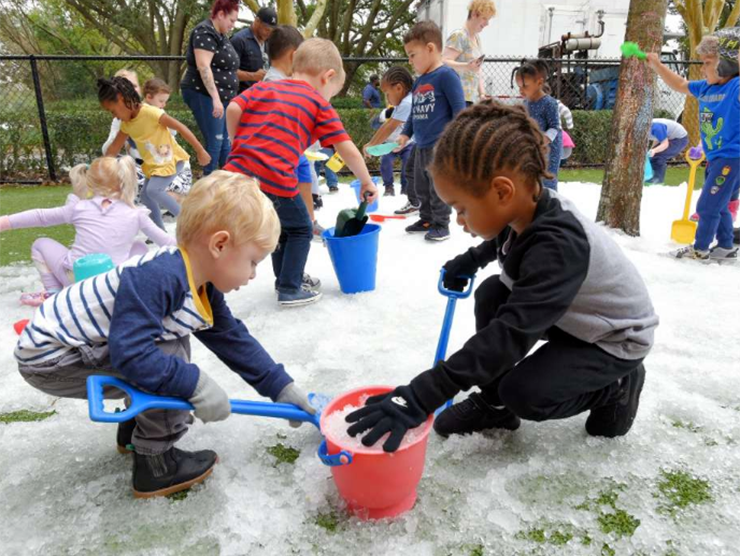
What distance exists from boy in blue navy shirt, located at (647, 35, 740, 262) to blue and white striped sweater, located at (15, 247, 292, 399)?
9.11ft

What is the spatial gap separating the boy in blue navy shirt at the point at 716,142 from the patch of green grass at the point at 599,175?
3093 millimetres

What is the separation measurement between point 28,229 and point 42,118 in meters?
3.13

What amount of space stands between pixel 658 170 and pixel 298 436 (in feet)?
19.1

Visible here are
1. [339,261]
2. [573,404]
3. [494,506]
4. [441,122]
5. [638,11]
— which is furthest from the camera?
[441,122]

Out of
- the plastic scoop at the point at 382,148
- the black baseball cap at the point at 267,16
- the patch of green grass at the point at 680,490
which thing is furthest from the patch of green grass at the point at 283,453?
the black baseball cap at the point at 267,16

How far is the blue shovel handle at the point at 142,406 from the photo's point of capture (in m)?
1.11

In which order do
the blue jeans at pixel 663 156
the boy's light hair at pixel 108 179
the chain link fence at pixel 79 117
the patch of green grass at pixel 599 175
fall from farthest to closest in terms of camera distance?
1. the chain link fence at pixel 79 117
2. the patch of green grass at pixel 599 175
3. the blue jeans at pixel 663 156
4. the boy's light hair at pixel 108 179

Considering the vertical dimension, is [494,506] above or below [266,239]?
below

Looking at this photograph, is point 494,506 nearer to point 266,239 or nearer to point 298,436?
point 298,436

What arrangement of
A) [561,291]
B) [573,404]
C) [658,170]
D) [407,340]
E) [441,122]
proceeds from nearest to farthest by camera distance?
1. [561,291]
2. [573,404]
3. [407,340]
4. [441,122]
5. [658,170]

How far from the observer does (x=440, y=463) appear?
4.85 feet

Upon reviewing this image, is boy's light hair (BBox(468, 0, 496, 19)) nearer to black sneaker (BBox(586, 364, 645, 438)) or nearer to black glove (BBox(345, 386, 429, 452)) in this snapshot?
black sneaker (BBox(586, 364, 645, 438))

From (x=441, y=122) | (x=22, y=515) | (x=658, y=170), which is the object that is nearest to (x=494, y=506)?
(x=22, y=515)

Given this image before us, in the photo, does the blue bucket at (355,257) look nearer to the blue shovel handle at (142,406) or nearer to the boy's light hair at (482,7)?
the blue shovel handle at (142,406)
